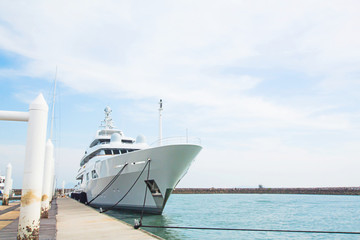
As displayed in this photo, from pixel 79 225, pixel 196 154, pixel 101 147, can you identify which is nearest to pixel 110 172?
pixel 101 147

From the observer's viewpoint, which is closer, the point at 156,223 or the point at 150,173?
the point at 156,223

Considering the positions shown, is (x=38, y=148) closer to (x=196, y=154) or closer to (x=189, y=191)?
(x=196, y=154)

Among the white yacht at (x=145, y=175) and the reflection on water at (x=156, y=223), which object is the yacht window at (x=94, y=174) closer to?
the white yacht at (x=145, y=175)

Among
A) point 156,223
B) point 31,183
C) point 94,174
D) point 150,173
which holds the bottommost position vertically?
point 156,223

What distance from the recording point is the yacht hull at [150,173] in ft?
54.4

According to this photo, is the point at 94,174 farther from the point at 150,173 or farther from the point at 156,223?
the point at 156,223

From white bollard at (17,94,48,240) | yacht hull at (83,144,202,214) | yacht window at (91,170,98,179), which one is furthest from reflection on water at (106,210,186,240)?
white bollard at (17,94,48,240)

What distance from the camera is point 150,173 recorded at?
56.3 feet

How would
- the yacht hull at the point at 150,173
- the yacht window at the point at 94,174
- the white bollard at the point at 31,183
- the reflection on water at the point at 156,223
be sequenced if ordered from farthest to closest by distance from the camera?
1. the yacht window at the point at 94,174
2. the yacht hull at the point at 150,173
3. the reflection on water at the point at 156,223
4. the white bollard at the point at 31,183

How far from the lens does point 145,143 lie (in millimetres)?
24062

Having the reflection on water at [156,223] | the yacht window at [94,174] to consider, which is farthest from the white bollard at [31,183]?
the yacht window at [94,174]

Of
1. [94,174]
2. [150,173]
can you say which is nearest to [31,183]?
[150,173]

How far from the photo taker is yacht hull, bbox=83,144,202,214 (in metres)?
16.6

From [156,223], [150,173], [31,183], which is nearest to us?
[31,183]
